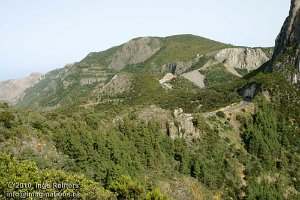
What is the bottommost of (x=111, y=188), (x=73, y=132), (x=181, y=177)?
(x=181, y=177)

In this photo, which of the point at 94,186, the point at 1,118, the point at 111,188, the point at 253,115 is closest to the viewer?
the point at 94,186

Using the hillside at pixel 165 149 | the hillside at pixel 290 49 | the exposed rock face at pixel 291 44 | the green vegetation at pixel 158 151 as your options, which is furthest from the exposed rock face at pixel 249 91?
the exposed rock face at pixel 291 44

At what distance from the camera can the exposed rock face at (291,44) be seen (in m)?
160

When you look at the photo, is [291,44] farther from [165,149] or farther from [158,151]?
[158,151]

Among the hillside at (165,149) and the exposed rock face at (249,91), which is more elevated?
the exposed rock face at (249,91)

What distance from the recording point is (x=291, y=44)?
176m

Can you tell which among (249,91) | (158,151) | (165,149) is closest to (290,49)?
(249,91)

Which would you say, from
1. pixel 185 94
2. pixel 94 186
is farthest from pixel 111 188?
pixel 185 94

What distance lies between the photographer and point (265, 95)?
14438 cm

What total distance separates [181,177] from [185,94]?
10152cm

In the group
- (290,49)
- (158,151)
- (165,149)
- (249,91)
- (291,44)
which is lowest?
(165,149)

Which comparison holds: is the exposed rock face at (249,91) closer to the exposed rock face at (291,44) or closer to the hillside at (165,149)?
the hillside at (165,149)

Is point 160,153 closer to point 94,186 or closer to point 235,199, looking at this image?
Result: point 235,199

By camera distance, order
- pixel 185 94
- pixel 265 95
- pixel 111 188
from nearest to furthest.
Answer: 1. pixel 111 188
2. pixel 265 95
3. pixel 185 94
